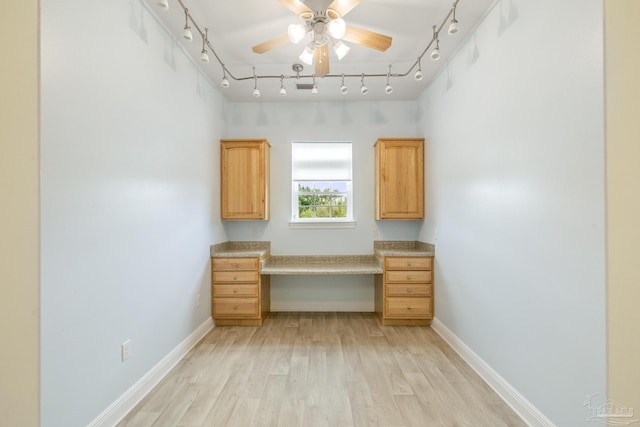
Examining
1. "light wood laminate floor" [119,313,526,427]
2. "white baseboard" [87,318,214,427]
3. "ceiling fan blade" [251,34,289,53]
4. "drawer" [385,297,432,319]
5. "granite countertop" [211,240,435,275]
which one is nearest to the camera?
"white baseboard" [87,318,214,427]

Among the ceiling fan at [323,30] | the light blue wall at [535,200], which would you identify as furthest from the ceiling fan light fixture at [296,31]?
the light blue wall at [535,200]

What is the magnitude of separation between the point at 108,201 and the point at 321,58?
6.13 ft

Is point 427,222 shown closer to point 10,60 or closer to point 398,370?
point 398,370

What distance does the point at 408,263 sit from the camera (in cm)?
346

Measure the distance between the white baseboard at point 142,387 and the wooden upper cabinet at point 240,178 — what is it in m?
1.55

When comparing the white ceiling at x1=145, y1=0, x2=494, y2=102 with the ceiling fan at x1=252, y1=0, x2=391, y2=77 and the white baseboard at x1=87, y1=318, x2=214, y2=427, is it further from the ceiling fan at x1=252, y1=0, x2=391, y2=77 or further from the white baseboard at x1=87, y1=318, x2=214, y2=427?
the white baseboard at x1=87, y1=318, x2=214, y2=427

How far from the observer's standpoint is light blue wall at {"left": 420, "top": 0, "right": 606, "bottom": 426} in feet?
4.54

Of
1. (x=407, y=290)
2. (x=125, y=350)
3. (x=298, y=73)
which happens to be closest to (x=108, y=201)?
(x=125, y=350)

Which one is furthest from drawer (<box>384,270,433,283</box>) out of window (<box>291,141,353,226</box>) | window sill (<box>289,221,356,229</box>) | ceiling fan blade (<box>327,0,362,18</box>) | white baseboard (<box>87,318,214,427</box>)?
ceiling fan blade (<box>327,0,362,18</box>)

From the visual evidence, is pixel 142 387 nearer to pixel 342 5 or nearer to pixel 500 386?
pixel 500 386

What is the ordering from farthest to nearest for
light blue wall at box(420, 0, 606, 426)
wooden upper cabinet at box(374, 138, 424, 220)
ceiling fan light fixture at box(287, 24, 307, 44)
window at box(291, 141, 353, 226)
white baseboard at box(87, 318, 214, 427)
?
1. window at box(291, 141, 353, 226)
2. wooden upper cabinet at box(374, 138, 424, 220)
3. ceiling fan light fixture at box(287, 24, 307, 44)
4. white baseboard at box(87, 318, 214, 427)
5. light blue wall at box(420, 0, 606, 426)

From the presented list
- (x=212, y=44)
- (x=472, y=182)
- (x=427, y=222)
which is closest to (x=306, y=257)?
(x=427, y=222)

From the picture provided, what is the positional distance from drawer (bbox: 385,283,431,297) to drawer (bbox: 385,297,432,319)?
5cm

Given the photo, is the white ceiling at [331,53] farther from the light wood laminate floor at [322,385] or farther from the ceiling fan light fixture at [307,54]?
the light wood laminate floor at [322,385]
